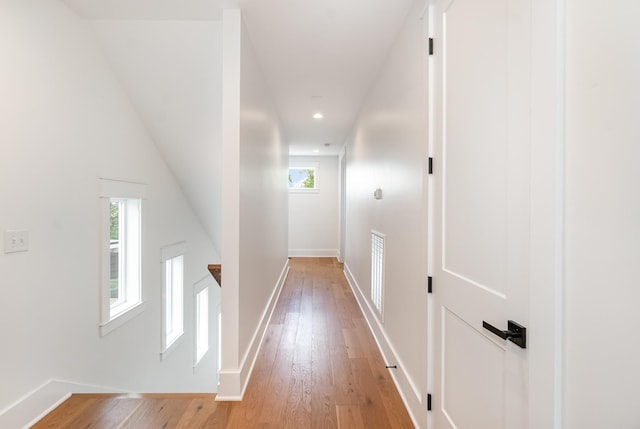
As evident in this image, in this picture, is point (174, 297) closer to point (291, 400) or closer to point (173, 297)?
point (173, 297)

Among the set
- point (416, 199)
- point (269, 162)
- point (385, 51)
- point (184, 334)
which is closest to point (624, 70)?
point (416, 199)

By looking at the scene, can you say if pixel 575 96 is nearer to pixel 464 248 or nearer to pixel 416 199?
pixel 464 248

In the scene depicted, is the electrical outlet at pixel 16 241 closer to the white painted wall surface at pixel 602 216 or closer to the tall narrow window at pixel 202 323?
the white painted wall surface at pixel 602 216

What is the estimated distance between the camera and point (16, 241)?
1634 mm

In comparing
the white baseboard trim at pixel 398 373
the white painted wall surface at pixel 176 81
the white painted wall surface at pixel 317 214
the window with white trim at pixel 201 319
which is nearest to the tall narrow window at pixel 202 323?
the window with white trim at pixel 201 319

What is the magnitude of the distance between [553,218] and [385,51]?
2.18 m

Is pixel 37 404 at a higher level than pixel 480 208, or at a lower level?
lower

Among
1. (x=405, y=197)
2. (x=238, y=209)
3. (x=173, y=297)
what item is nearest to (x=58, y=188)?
(x=238, y=209)

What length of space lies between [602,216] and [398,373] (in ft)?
5.82

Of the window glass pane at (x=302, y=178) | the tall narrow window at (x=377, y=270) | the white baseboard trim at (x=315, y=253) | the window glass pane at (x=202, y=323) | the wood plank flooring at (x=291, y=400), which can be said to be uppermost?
the window glass pane at (x=302, y=178)

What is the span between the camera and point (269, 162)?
3.43m

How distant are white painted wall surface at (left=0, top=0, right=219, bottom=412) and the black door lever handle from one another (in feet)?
7.66

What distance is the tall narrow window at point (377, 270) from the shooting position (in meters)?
2.69

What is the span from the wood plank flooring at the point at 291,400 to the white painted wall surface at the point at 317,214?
14.9 feet
